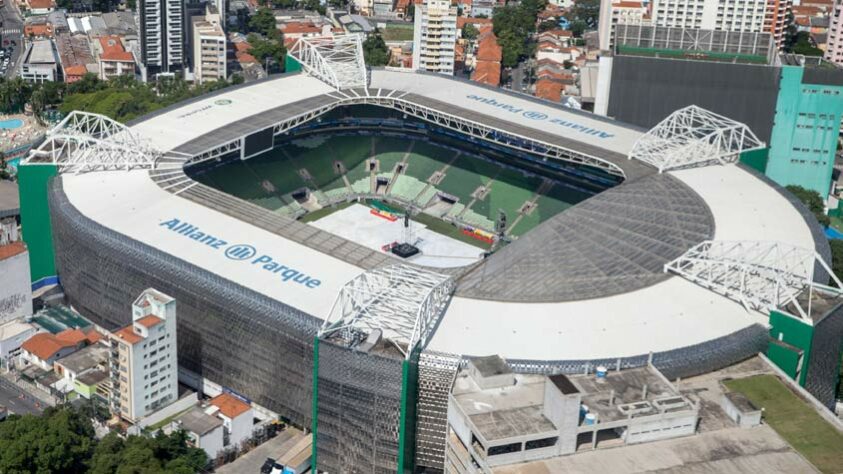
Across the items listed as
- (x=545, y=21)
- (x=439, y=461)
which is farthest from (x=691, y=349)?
(x=545, y=21)

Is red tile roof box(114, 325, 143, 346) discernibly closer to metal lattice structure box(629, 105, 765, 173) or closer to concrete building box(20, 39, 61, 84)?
metal lattice structure box(629, 105, 765, 173)

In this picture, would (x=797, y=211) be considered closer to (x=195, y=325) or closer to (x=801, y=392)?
(x=801, y=392)

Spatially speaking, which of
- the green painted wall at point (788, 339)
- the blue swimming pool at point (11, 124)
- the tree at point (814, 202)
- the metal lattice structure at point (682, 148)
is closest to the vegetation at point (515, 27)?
the tree at point (814, 202)

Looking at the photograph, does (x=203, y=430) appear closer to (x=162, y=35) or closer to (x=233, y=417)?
(x=233, y=417)

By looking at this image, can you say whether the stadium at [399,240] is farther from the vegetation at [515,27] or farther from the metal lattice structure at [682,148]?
the vegetation at [515,27]

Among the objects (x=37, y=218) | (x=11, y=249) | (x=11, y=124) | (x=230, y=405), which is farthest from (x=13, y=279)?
(x=11, y=124)

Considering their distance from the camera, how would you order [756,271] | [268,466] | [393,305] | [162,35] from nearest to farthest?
[393,305], [268,466], [756,271], [162,35]
